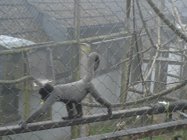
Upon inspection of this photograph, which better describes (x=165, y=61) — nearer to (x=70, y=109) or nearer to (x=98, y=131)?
(x=98, y=131)

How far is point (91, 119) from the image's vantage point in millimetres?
1467

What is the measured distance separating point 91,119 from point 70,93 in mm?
183

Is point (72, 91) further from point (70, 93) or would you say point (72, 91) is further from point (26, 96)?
point (26, 96)

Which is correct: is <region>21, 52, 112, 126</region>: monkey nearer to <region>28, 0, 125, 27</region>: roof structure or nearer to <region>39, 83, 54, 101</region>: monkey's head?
<region>39, 83, 54, 101</region>: monkey's head

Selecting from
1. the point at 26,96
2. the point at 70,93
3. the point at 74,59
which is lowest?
the point at 26,96

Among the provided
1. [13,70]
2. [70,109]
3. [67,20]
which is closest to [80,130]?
[13,70]

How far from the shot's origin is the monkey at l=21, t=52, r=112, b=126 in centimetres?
129

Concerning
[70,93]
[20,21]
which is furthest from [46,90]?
[20,21]

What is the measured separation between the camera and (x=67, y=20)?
12.4 feet

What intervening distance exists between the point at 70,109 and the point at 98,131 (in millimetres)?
2471

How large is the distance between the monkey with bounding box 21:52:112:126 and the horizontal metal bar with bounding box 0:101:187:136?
0.08 feet

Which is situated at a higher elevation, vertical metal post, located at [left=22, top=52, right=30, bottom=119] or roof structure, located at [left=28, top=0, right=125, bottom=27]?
roof structure, located at [left=28, top=0, right=125, bottom=27]

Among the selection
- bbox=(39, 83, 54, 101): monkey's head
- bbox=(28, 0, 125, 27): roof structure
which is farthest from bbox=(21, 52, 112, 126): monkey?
bbox=(28, 0, 125, 27): roof structure

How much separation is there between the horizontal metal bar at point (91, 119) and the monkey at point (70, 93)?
25mm
